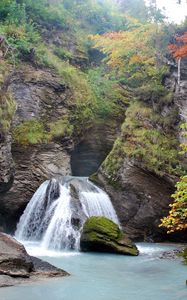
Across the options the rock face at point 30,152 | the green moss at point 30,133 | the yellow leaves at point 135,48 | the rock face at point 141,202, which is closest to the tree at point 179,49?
the yellow leaves at point 135,48

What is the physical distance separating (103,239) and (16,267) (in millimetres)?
5732

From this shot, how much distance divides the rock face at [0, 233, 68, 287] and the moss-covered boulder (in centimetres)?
419

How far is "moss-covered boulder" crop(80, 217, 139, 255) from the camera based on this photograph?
50.0 ft

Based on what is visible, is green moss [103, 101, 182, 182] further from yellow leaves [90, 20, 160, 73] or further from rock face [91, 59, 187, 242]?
yellow leaves [90, 20, 160, 73]

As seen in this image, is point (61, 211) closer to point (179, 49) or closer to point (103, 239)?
point (103, 239)

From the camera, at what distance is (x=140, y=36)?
26500mm

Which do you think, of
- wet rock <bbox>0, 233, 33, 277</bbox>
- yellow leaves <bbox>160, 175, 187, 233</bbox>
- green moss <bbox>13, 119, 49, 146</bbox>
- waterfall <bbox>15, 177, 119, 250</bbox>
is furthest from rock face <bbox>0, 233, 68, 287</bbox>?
green moss <bbox>13, 119, 49, 146</bbox>

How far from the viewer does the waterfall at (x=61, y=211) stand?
1681 cm

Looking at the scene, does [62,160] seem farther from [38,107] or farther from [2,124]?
[2,124]

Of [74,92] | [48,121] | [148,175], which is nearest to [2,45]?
[48,121]

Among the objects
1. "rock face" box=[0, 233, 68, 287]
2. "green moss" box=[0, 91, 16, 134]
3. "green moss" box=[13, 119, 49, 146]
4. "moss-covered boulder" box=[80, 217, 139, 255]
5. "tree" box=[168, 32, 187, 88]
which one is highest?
"tree" box=[168, 32, 187, 88]

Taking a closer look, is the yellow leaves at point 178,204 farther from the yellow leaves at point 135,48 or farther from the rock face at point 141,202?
the yellow leaves at point 135,48

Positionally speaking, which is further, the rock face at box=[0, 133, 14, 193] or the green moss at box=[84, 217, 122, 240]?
the rock face at box=[0, 133, 14, 193]

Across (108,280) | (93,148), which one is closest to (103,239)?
(108,280)
